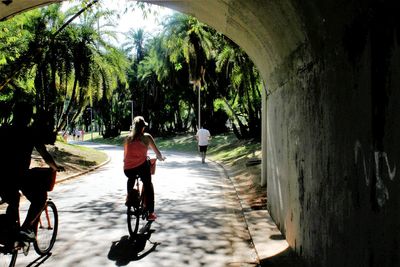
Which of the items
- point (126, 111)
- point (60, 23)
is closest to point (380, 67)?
point (60, 23)

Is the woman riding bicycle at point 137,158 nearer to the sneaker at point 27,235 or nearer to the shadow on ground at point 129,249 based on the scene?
the shadow on ground at point 129,249

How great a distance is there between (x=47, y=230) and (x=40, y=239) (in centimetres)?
17

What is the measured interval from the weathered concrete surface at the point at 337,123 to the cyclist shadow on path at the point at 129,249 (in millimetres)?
1973

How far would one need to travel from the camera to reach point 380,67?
115 inches

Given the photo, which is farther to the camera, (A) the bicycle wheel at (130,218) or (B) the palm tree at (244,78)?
(B) the palm tree at (244,78)

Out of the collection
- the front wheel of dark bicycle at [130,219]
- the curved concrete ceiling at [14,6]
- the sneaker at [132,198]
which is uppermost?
the curved concrete ceiling at [14,6]

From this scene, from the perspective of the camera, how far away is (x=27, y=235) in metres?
5.50

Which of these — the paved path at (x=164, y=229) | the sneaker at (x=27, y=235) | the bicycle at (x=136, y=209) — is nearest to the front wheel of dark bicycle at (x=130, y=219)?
the bicycle at (x=136, y=209)

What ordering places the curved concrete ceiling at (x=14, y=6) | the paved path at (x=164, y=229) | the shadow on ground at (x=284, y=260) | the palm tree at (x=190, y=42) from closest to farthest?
1. the shadow on ground at (x=284, y=260)
2. the paved path at (x=164, y=229)
3. the curved concrete ceiling at (x=14, y=6)
4. the palm tree at (x=190, y=42)

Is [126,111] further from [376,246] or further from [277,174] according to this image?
[376,246]

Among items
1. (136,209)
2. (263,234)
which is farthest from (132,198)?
(263,234)

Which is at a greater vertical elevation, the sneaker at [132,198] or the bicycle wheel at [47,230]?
the sneaker at [132,198]

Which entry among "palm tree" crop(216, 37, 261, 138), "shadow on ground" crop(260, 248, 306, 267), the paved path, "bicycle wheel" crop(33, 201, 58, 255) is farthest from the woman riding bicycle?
"palm tree" crop(216, 37, 261, 138)

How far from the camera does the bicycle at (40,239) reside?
5250 mm
